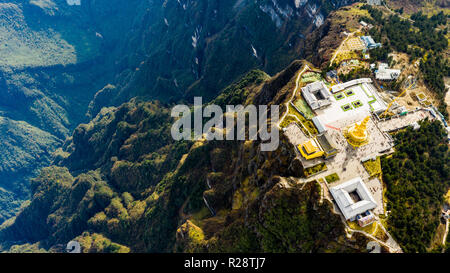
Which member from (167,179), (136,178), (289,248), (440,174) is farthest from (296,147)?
(136,178)

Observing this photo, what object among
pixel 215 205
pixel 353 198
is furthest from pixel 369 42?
pixel 215 205

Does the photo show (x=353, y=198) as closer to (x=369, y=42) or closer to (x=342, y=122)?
(x=342, y=122)

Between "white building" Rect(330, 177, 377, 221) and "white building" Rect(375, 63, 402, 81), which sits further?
"white building" Rect(375, 63, 402, 81)

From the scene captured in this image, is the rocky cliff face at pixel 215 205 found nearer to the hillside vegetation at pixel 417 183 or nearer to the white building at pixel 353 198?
the white building at pixel 353 198

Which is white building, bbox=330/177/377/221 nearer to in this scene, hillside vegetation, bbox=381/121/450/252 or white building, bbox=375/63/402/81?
hillside vegetation, bbox=381/121/450/252

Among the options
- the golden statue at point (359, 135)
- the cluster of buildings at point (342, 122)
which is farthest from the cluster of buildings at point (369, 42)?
the golden statue at point (359, 135)

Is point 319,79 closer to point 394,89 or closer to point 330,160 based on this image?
point 394,89

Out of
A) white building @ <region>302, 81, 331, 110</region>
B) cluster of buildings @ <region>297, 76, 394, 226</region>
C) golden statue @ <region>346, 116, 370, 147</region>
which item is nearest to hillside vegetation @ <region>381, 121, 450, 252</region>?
cluster of buildings @ <region>297, 76, 394, 226</region>
